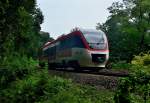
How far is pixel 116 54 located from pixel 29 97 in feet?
164

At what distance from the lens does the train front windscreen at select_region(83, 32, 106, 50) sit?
31.4 meters

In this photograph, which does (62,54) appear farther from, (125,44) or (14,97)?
(125,44)

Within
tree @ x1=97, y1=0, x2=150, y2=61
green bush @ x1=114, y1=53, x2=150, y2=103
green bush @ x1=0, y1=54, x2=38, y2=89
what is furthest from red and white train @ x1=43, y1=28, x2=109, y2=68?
tree @ x1=97, y1=0, x2=150, y2=61

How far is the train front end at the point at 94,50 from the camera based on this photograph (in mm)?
31078

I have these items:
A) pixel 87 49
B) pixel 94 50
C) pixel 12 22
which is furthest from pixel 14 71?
pixel 94 50

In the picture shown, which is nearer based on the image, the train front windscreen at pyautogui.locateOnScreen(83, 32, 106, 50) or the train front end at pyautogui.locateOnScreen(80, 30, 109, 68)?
the train front end at pyautogui.locateOnScreen(80, 30, 109, 68)

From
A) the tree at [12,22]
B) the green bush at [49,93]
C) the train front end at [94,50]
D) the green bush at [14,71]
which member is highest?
the tree at [12,22]

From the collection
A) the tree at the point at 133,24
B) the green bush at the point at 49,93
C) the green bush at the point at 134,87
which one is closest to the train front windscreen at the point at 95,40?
the green bush at the point at 49,93

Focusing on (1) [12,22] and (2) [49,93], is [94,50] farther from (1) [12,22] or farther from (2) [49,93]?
(2) [49,93]

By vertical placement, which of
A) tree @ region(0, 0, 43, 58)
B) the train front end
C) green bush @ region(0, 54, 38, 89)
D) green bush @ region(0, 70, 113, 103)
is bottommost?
green bush @ region(0, 70, 113, 103)

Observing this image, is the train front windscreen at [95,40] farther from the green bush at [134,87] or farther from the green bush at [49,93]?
the green bush at [134,87]

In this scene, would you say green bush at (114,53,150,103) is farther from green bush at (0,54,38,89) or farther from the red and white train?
the red and white train

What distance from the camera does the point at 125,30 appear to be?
58219mm

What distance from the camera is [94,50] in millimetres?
31219
